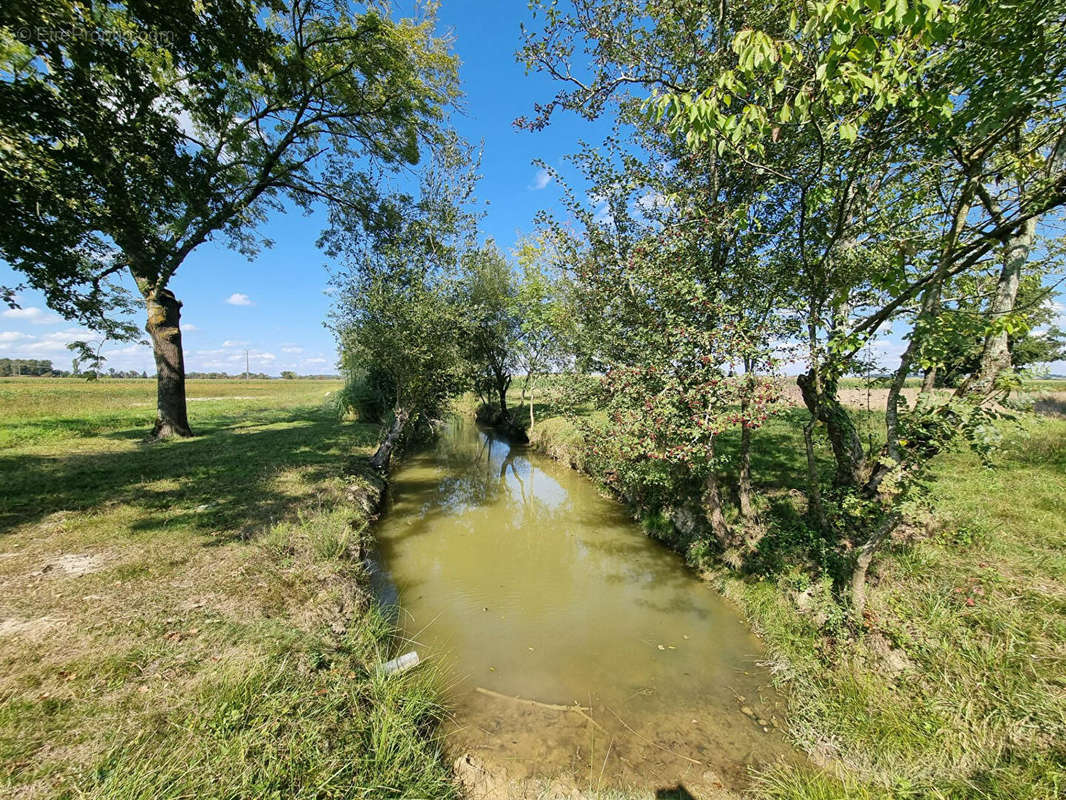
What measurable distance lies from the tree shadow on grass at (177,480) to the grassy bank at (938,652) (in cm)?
787

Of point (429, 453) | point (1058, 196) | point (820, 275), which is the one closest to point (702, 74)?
point (820, 275)

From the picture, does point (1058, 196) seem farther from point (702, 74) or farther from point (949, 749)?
point (949, 749)

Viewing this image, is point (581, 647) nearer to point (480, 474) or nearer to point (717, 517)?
point (717, 517)

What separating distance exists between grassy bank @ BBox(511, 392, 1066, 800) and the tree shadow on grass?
7868mm

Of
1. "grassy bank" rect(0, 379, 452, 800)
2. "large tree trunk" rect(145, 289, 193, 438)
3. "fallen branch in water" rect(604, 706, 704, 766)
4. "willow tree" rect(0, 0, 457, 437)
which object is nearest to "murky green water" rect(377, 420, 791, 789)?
"fallen branch in water" rect(604, 706, 704, 766)

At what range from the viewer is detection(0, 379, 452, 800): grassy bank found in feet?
8.18

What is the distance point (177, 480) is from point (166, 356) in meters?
6.72

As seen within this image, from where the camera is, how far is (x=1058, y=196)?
3.06m

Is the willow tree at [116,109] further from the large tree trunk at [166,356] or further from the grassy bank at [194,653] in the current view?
the grassy bank at [194,653]

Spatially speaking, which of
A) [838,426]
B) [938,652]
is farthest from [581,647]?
[838,426]

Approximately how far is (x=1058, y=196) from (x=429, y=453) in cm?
1845

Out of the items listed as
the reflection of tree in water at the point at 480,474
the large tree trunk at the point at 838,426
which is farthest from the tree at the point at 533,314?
the large tree trunk at the point at 838,426

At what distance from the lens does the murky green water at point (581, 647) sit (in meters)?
3.72

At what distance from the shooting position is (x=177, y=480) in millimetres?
8141
